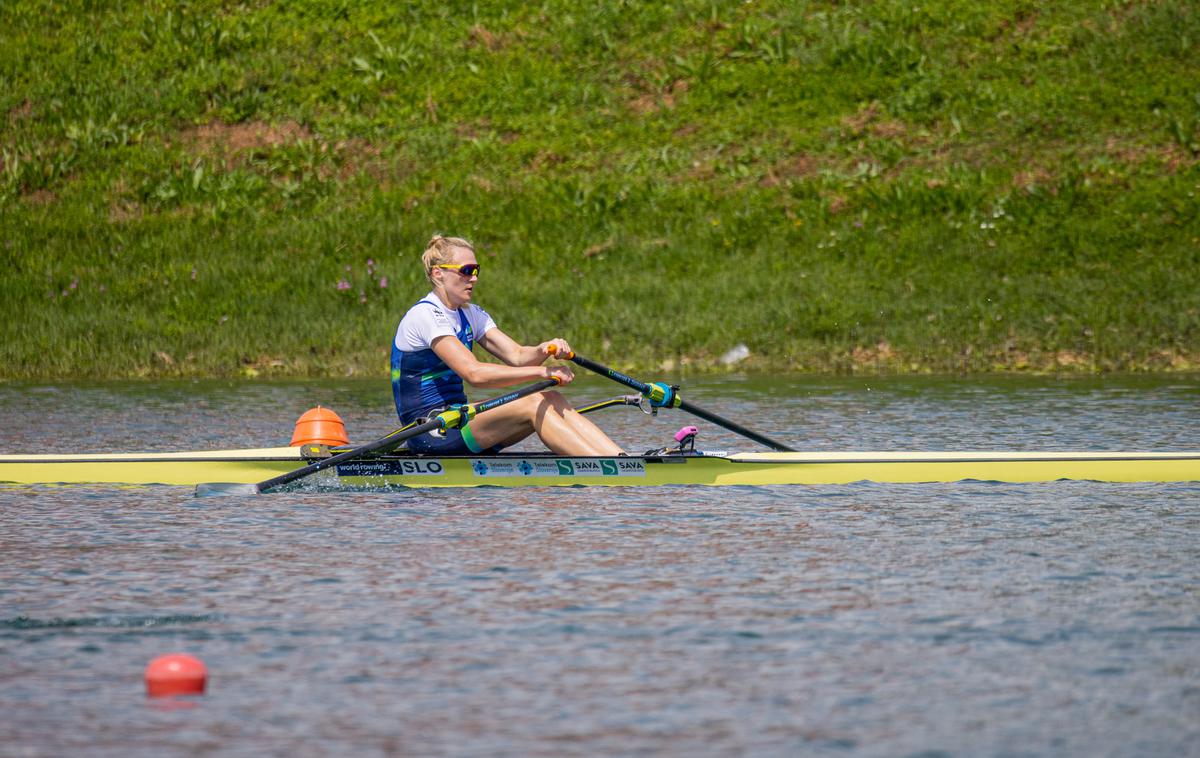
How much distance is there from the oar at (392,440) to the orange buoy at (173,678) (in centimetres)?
502

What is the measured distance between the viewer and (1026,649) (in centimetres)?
662

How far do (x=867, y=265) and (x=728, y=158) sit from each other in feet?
16.2

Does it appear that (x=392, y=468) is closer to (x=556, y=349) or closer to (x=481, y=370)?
(x=481, y=370)

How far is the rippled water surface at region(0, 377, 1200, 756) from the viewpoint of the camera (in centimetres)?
566

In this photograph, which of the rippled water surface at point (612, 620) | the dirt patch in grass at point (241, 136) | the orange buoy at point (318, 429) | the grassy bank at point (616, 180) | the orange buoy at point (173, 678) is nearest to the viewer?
the rippled water surface at point (612, 620)

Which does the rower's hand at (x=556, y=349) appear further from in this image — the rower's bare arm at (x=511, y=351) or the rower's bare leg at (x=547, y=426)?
the rower's bare leg at (x=547, y=426)

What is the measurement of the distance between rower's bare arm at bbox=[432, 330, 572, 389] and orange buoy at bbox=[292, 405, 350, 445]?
1077mm

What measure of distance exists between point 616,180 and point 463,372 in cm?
1697

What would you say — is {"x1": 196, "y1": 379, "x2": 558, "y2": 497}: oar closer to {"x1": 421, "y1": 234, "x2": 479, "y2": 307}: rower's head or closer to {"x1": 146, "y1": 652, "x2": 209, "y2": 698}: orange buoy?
{"x1": 421, "y1": 234, "x2": 479, "y2": 307}: rower's head

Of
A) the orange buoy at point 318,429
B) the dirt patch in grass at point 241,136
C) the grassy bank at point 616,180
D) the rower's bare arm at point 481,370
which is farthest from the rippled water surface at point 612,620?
the dirt patch in grass at point 241,136

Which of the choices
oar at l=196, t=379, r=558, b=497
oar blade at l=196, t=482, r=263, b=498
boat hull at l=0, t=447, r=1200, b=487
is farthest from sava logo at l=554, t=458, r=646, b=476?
oar blade at l=196, t=482, r=263, b=498

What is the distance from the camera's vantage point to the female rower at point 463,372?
11398 mm

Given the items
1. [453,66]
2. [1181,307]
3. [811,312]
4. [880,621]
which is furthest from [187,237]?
[880,621]

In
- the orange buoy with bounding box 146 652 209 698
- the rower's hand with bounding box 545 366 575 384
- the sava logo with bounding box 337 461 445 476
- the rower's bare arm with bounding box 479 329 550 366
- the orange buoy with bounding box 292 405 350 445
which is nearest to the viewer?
the orange buoy with bounding box 146 652 209 698
